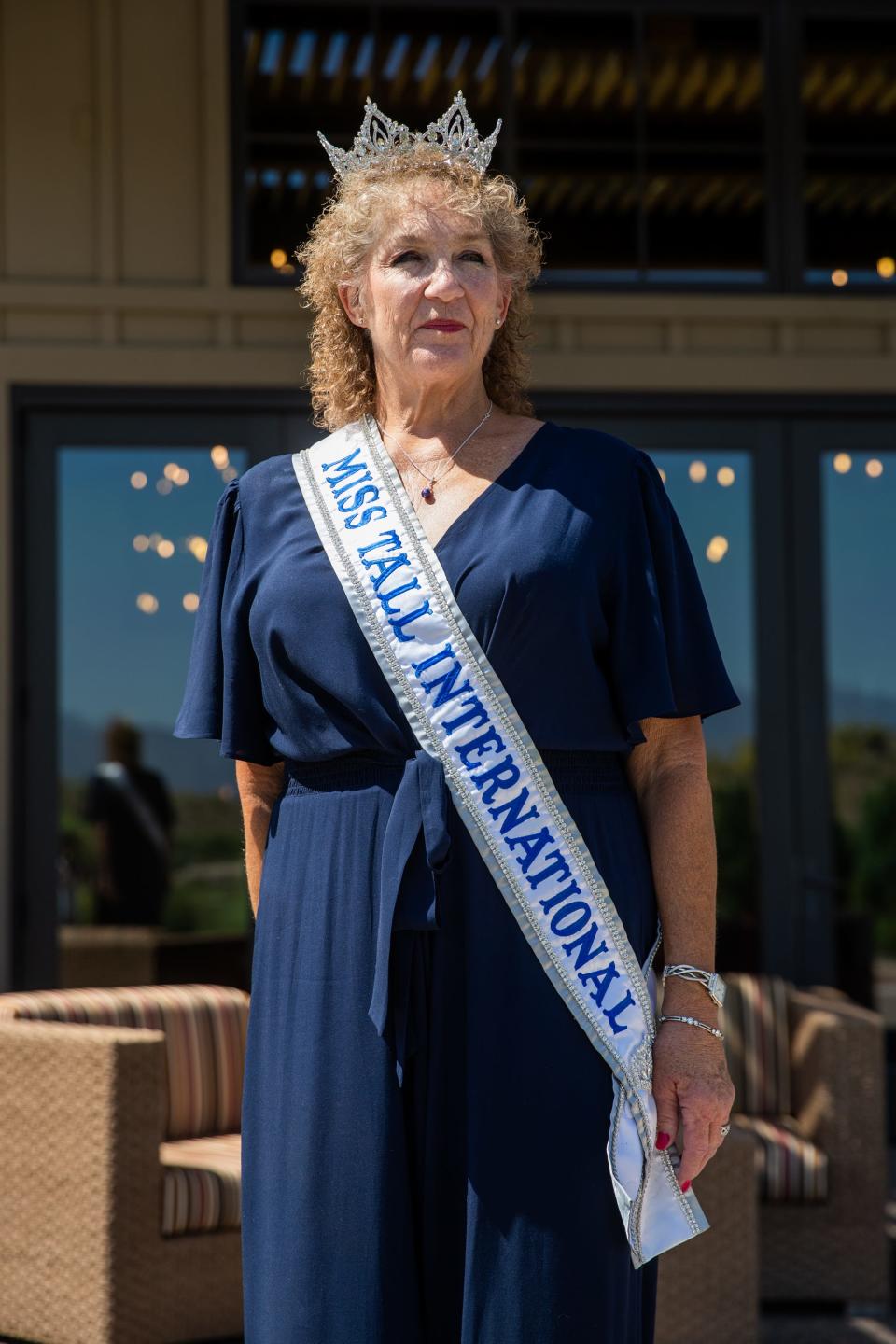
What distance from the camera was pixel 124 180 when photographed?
5.62m

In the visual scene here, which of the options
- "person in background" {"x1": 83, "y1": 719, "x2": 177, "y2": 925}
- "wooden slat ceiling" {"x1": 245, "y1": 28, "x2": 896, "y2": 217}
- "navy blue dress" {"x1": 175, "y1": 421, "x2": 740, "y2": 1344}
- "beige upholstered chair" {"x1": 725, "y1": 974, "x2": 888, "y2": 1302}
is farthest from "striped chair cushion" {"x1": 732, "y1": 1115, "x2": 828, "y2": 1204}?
"wooden slat ceiling" {"x1": 245, "y1": 28, "x2": 896, "y2": 217}

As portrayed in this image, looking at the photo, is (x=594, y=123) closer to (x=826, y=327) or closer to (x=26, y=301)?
(x=826, y=327)

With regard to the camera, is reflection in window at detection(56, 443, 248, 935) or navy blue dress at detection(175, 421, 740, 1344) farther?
reflection in window at detection(56, 443, 248, 935)

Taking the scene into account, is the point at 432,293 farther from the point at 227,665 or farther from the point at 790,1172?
the point at 790,1172

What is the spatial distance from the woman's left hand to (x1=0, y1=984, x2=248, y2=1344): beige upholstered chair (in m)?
2.20

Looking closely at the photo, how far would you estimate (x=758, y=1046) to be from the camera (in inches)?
193

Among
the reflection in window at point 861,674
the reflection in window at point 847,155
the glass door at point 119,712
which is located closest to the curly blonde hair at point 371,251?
the glass door at point 119,712

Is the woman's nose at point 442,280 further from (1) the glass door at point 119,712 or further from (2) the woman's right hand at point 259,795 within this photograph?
(1) the glass door at point 119,712

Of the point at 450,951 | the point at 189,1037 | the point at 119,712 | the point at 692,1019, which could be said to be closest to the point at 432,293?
the point at 450,951

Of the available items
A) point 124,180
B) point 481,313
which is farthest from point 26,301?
point 481,313

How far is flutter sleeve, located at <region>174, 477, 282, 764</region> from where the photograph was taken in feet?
6.59

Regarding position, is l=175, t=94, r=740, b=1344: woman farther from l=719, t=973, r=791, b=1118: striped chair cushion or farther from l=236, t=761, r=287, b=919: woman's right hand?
l=719, t=973, r=791, b=1118: striped chair cushion

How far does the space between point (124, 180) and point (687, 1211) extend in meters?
4.55

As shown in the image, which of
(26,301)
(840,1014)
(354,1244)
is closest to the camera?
(354,1244)
